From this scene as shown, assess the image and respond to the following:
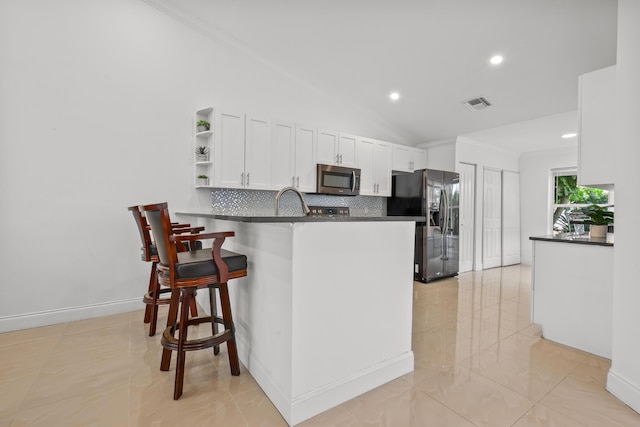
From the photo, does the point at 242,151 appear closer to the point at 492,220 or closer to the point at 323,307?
the point at 323,307

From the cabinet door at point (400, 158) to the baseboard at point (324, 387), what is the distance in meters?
3.63

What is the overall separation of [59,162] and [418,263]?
14.9 ft

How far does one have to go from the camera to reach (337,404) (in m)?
1.64

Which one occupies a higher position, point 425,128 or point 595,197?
point 425,128

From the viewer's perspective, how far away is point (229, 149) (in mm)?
3461

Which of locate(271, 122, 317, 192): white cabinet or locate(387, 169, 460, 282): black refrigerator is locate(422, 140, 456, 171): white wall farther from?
locate(271, 122, 317, 192): white cabinet

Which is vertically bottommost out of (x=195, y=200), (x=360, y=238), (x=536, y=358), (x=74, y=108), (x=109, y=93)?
(x=536, y=358)

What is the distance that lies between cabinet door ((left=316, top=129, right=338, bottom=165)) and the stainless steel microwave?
13cm

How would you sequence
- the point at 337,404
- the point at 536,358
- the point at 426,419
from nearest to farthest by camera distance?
the point at 426,419 → the point at 337,404 → the point at 536,358

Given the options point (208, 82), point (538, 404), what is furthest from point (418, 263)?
point (208, 82)

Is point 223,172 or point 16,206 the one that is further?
point 223,172

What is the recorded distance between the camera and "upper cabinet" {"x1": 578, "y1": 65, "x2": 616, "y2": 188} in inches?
81.5

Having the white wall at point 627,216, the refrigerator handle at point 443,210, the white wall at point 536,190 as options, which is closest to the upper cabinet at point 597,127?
the white wall at point 627,216

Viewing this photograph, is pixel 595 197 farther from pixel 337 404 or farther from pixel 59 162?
pixel 59 162
